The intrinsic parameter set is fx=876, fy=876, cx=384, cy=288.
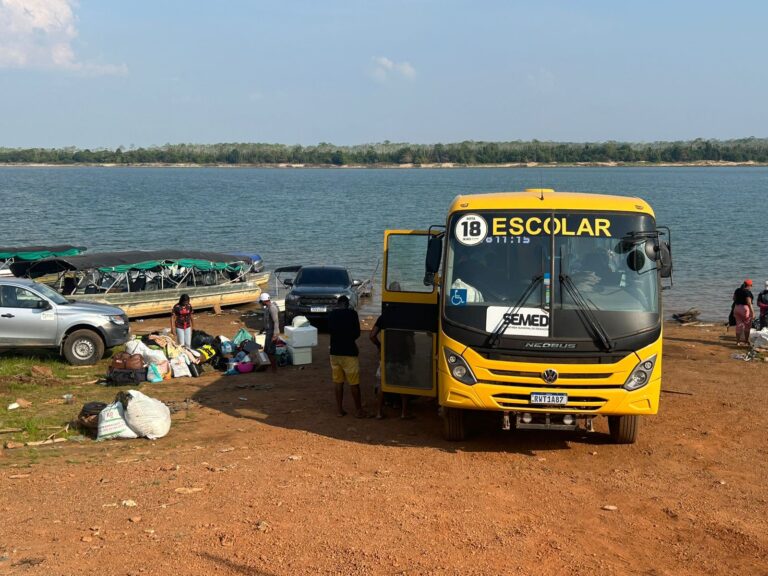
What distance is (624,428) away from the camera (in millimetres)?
10523

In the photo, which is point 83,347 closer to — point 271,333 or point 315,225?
point 271,333

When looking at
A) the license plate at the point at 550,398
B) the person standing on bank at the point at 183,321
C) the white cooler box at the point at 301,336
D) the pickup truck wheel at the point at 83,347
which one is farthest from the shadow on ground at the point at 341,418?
the pickup truck wheel at the point at 83,347

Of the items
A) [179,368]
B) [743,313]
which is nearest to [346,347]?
[179,368]

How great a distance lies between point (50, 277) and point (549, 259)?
2057 cm

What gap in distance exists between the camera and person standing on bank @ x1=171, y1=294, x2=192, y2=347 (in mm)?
16922

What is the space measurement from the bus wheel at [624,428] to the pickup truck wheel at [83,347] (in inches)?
390

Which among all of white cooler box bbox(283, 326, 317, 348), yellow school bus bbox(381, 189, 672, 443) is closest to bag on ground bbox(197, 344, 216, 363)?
white cooler box bbox(283, 326, 317, 348)

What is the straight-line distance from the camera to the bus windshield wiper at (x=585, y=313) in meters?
9.52

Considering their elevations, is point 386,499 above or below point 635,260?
below

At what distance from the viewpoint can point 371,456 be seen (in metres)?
10.1

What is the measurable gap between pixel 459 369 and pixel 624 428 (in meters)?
2.32

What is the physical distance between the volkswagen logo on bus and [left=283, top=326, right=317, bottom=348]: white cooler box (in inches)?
286

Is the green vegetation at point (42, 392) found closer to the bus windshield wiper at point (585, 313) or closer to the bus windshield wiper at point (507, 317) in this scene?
the bus windshield wiper at point (507, 317)

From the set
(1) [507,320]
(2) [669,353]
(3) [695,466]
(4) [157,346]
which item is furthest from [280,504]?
(2) [669,353]
